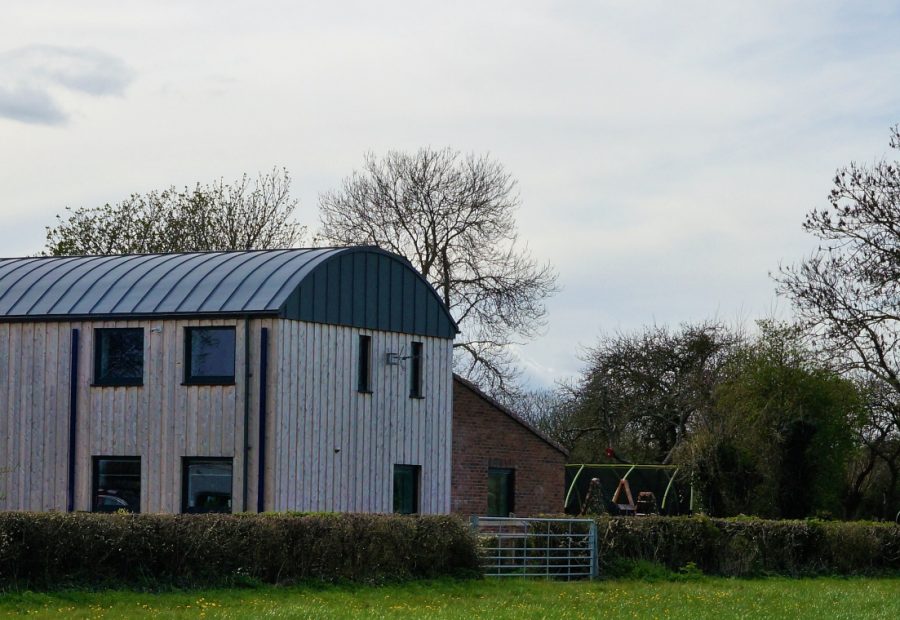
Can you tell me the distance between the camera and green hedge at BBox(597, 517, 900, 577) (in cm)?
2580

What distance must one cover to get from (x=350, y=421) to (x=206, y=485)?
10.8ft

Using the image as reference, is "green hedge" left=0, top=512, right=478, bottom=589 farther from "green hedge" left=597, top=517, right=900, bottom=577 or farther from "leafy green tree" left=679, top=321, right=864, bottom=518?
"leafy green tree" left=679, top=321, right=864, bottom=518

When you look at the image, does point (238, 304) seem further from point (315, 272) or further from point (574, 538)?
point (574, 538)

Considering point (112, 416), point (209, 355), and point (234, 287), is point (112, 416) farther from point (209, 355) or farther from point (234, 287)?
point (234, 287)

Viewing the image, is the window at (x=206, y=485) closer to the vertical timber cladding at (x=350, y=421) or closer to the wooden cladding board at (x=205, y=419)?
the wooden cladding board at (x=205, y=419)

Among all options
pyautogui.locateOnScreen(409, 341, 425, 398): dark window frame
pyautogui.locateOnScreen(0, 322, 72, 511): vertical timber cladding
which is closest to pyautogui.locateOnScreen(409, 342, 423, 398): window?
pyautogui.locateOnScreen(409, 341, 425, 398): dark window frame

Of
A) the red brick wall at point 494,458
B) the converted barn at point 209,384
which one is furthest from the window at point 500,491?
the converted barn at point 209,384

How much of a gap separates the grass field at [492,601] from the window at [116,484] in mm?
8148

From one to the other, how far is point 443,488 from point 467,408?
9.10ft

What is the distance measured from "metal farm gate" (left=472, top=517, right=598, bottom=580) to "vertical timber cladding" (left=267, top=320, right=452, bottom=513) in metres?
3.78

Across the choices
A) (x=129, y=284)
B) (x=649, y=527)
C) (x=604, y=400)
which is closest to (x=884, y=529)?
(x=649, y=527)

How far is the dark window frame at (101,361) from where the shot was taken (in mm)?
27422

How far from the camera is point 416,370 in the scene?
100 feet

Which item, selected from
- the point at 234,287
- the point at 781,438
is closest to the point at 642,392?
the point at 781,438
